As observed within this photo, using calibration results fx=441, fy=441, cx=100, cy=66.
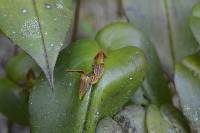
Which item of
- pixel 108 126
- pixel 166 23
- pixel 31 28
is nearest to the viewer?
pixel 31 28

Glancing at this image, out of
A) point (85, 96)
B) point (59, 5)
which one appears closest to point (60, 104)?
point (85, 96)

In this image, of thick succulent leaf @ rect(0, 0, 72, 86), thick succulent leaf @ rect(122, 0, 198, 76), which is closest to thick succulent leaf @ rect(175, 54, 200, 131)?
thick succulent leaf @ rect(122, 0, 198, 76)

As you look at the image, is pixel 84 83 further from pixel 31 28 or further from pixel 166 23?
pixel 166 23

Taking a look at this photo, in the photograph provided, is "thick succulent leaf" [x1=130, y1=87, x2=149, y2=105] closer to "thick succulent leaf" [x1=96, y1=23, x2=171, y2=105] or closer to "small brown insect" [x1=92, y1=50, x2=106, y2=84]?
"thick succulent leaf" [x1=96, y1=23, x2=171, y2=105]

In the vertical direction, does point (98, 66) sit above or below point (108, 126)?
above

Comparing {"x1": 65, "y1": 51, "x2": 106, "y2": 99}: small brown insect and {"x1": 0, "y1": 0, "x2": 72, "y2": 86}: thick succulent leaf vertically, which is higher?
{"x1": 0, "y1": 0, "x2": 72, "y2": 86}: thick succulent leaf

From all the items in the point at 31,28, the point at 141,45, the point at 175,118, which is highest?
the point at 31,28

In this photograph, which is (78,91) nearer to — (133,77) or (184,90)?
(133,77)
